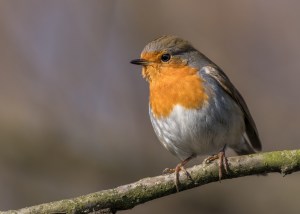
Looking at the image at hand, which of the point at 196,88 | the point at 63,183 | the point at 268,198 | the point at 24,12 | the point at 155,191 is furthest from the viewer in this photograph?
the point at 24,12

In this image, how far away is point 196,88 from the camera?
5254mm

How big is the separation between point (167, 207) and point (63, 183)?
1174 millimetres

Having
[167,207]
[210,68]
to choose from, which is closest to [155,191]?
[210,68]

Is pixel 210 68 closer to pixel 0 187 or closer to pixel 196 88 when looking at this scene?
pixel 196 88

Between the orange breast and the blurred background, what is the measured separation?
1.63 m

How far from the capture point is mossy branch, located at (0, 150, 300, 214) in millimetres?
4074

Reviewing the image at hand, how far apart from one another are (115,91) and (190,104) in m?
2.25

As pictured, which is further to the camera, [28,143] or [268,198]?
[28,143]

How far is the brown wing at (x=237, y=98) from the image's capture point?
548 centimetres

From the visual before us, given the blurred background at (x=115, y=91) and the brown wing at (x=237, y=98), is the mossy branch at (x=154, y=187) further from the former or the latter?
the blurred background at (x=115, y=91)

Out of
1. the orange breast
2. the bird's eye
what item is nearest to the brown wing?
the orange breast

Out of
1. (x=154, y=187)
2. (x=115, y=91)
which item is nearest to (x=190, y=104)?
(x=154, y=187)

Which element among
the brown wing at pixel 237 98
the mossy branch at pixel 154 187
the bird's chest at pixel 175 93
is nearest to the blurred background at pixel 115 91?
the brown wing at pixel 237 98

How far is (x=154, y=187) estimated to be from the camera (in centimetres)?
417
